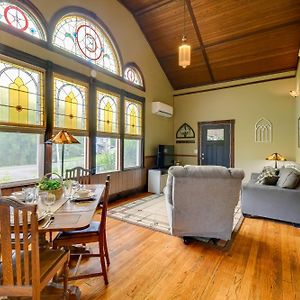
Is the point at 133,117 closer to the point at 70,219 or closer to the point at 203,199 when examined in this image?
the point at 203,199

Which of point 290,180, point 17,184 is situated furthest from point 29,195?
point 290,180

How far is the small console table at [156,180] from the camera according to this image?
5.54 meters

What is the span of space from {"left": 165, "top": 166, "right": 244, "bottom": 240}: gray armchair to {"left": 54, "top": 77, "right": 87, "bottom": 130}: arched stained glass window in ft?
7.42

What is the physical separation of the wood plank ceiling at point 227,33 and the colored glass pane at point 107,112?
234cm

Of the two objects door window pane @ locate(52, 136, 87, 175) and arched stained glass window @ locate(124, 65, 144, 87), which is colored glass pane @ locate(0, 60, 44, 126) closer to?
door window pane @ locate(52, 136, 87, 175)

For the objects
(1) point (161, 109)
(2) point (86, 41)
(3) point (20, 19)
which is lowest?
(1) point (161, 109)

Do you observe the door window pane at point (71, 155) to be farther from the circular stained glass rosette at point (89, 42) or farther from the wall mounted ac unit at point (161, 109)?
the wall mounted ac unit at point (161, 109)

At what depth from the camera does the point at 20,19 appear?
3.04 meters

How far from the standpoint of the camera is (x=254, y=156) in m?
5.97

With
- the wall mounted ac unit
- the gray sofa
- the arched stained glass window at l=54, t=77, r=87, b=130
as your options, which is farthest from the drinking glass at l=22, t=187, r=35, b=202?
the wall mounted ac unit

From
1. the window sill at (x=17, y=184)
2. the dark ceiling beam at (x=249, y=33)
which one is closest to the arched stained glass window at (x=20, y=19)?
the window sill at (x=17, y=184)

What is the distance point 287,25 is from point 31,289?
622 cm

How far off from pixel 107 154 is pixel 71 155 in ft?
3.21

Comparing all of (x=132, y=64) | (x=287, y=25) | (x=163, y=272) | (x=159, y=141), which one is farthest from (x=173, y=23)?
(x=163, y=272)
